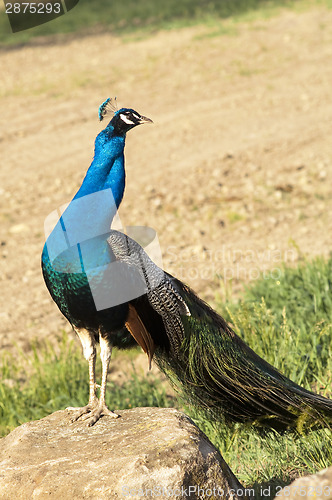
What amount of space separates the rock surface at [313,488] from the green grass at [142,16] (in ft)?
40.7

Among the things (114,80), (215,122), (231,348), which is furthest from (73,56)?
(231,348)

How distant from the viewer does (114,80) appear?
450 inches

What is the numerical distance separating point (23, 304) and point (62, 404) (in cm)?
171

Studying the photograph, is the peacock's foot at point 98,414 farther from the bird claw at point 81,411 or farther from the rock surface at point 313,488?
the rock surface at point 313,488

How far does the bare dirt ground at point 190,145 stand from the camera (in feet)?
22.0

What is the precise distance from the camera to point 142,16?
14.5 m

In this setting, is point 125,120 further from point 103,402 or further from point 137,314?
point 103,402

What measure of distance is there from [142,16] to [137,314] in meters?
12.2

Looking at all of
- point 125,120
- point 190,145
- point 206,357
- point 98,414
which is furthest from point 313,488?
point 190,145

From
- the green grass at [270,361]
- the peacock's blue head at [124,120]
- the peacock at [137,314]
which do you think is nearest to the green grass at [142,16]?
the green grass at [270,361]

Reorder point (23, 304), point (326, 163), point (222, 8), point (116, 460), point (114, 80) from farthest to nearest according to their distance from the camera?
point (222, 8), point (114, 80), point (326, 163), point (23, 304), point (116, 460)

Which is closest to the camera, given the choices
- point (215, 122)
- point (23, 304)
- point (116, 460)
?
point (116, 460)

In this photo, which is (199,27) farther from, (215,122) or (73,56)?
(215,122)

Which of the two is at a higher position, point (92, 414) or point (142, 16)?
point (142, 16)
